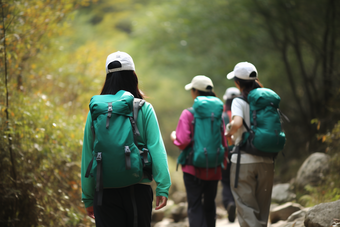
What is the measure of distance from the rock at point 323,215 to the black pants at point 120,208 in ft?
6.10

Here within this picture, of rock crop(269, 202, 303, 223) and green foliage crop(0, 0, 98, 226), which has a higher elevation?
green foliage crop(0, 0, 98, 226)

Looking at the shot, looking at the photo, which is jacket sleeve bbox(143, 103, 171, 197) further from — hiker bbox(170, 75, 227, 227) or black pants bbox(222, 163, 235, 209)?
black pants bbox(222, 163, 235, 209)

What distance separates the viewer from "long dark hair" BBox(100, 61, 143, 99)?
88.5 inches

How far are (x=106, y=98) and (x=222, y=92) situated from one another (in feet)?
32.1

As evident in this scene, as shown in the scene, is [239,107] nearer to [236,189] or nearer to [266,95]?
[266,95]

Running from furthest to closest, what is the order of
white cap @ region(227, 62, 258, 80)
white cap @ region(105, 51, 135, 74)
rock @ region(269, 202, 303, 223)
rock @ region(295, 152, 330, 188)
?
rock @ region(295, 152, 330, 188) < rock @ region(269, 202, 303, 223) < white cap @ region(227, 62, 258, 80) < white cap @ region(105, 51, 135, 74)

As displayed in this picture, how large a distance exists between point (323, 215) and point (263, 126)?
1.02 m

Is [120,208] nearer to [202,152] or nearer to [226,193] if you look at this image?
[202,152]

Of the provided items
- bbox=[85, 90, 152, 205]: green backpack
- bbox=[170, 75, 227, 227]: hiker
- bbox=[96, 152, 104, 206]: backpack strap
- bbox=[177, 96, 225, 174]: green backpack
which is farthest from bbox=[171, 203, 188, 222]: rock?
bbox=[96, 152, 104, 206]: backpack strap

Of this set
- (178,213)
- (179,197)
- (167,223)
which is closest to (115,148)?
(167,223)

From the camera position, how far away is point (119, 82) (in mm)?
2256

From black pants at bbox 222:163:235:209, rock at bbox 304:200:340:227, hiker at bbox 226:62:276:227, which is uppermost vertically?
hiker at bbox 226:62:276:227

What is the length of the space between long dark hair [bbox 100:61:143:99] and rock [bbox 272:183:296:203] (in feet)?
14.3

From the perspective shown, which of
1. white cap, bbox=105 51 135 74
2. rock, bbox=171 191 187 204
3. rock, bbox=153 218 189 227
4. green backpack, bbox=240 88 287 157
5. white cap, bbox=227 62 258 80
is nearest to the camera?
white cap, bbox=105 51 135 74
